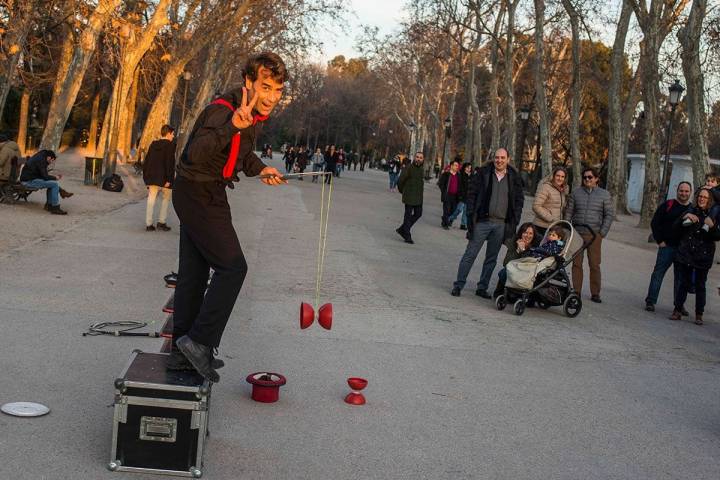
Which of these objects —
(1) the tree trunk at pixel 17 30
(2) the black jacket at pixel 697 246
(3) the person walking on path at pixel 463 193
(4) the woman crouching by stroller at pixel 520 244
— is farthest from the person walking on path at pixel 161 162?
(3) the person walking on path at pixel 463 193

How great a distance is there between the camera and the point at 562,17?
43.9 meters

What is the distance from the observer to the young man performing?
5.17 metres

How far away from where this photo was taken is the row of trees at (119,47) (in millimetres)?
24078

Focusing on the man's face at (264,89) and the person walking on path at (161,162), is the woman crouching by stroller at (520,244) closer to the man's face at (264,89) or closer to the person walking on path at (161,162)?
the person walking on path at (161,162)

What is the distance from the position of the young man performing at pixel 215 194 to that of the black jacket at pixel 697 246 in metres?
8.70

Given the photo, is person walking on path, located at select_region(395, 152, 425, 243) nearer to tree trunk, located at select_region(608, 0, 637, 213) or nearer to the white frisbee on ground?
the white frisbee on ground

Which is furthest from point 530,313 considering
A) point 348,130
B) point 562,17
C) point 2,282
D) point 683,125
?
point 348,130

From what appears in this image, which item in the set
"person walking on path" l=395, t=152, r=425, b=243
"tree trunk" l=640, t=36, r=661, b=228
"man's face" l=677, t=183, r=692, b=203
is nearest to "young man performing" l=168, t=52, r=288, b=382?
"man's face" l=677, t=183, r=692, b=203

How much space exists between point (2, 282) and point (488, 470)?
6.64 meters

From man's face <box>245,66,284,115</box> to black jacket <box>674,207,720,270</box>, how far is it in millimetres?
8729

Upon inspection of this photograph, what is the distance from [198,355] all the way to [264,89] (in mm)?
1540

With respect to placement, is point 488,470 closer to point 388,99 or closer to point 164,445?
point 164,445

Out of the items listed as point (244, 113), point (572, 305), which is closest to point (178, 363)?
point (244, 113)

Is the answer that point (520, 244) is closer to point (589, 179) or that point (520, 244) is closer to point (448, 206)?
point (589, 179)
